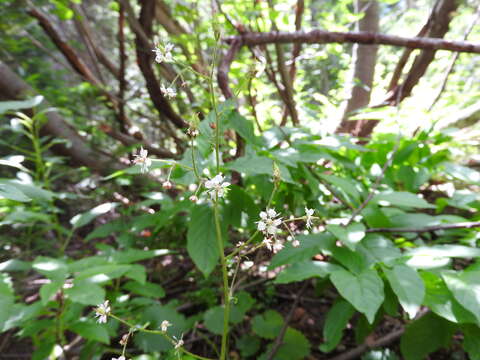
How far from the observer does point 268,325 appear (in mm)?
1502

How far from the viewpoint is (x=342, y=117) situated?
2.78 metres

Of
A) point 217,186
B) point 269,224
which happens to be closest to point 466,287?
point 269,224

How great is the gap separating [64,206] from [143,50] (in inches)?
101

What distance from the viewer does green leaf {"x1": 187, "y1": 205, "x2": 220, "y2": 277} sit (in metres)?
0.97

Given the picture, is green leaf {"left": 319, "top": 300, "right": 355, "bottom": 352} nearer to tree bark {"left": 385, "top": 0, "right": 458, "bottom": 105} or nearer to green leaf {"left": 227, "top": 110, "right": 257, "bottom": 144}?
green leaf {"left": 227, "top": 110, "right": 257, "bottom": 144}

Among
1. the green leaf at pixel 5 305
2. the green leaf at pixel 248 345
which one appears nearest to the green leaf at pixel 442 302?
the green leaf at pixel 248 345

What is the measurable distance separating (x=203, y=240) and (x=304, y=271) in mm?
370

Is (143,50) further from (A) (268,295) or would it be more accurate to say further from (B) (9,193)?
(A) (268,295)

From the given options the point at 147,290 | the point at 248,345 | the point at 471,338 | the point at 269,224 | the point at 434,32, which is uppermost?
the point at 434,32

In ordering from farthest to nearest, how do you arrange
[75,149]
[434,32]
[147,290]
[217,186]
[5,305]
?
[75,149]
[434,32]
[147,290]
[5,305]
[217,186]

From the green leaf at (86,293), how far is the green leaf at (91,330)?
Answer: 0.60 ft

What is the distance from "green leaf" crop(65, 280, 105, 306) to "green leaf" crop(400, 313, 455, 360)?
42.8 inches

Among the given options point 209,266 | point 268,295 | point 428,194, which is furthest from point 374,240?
point 428,194

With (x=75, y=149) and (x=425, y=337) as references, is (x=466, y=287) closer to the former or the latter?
(x=425, y=337)
